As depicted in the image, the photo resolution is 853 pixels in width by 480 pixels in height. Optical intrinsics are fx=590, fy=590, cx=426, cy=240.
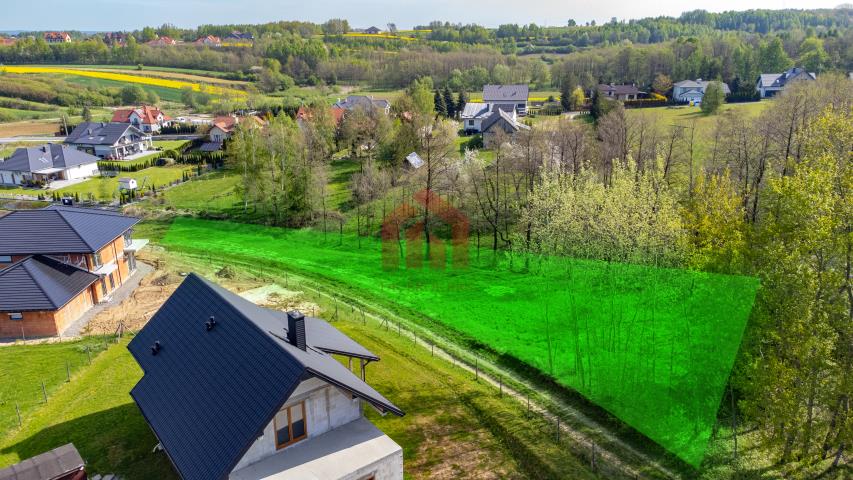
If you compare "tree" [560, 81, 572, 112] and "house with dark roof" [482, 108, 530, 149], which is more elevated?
"tree" [560, 81, 572, 112]

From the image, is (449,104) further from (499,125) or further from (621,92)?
(621,92)

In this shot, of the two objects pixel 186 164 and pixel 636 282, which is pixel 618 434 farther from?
pixel 186 164

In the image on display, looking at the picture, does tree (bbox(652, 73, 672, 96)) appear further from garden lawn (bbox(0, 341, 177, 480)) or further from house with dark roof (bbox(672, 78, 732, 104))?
garden lawn (bbox(0, 341, 177, 480))

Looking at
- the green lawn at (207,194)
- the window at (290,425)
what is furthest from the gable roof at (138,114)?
the window at (290,425)

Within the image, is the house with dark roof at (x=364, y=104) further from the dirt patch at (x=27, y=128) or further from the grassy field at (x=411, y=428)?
the grassy field at (x=411, y=428)

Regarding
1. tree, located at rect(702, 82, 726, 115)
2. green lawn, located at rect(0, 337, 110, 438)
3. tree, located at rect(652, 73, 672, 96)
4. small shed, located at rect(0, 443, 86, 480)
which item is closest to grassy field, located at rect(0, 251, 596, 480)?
green lawn, located at rect(0, 337, 110, 438)

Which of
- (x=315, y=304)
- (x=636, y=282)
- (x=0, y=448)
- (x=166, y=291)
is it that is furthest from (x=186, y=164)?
(x=636, y=282)

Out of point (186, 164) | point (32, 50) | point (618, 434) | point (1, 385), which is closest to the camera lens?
point (618, 434)
